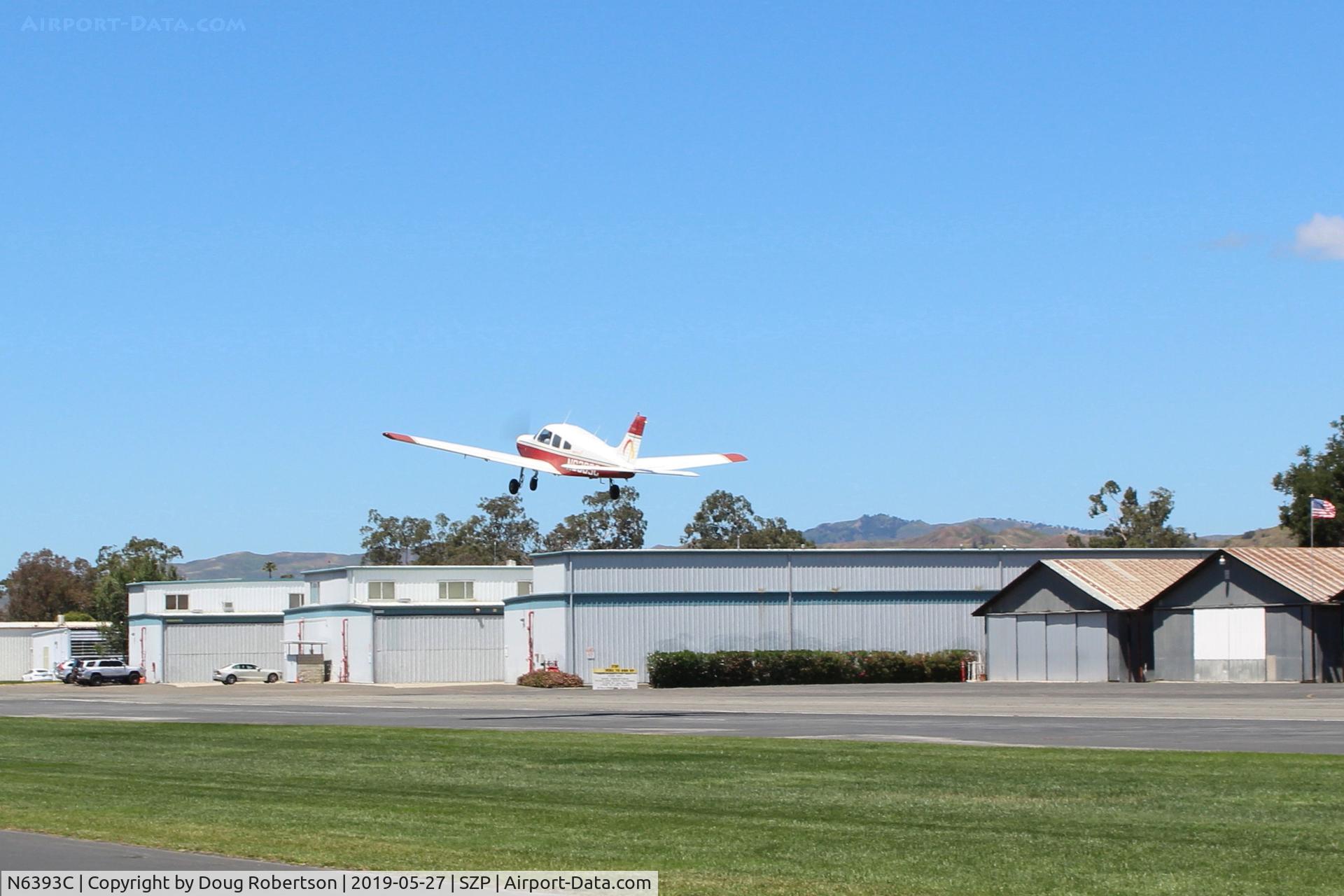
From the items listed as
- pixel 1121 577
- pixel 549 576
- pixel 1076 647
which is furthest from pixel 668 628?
pixel 1121 577

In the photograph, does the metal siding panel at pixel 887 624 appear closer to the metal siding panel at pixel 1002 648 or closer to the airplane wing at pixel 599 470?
the metal siding panel at pixel 1002 648

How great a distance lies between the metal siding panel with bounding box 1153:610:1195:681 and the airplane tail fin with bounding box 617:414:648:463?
23.0 metres

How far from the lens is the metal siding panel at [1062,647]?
71625 millimetres

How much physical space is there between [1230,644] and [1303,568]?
3995 mm

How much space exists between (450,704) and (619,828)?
3839 cm

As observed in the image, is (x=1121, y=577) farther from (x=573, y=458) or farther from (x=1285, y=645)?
(x=573, y=458)

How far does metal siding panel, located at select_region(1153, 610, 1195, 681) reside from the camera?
6781cm

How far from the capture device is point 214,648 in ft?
349

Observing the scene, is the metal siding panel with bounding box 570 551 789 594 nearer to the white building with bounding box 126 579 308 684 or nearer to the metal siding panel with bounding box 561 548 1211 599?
the metal siding panel with bounding box 561 548 1211 599

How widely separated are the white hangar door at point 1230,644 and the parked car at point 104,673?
6277 cm

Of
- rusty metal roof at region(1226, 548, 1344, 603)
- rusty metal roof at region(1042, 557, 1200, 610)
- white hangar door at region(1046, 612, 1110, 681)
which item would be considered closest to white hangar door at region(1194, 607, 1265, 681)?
rusty metal roof at region(1226, 548, 1344, 603)

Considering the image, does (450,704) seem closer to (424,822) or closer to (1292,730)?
(1292,730)

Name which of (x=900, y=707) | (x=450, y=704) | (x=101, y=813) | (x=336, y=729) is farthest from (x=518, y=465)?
(x=101, y=813)

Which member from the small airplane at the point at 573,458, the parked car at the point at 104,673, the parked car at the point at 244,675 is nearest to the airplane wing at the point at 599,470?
the small airplane at the point at 573,458
